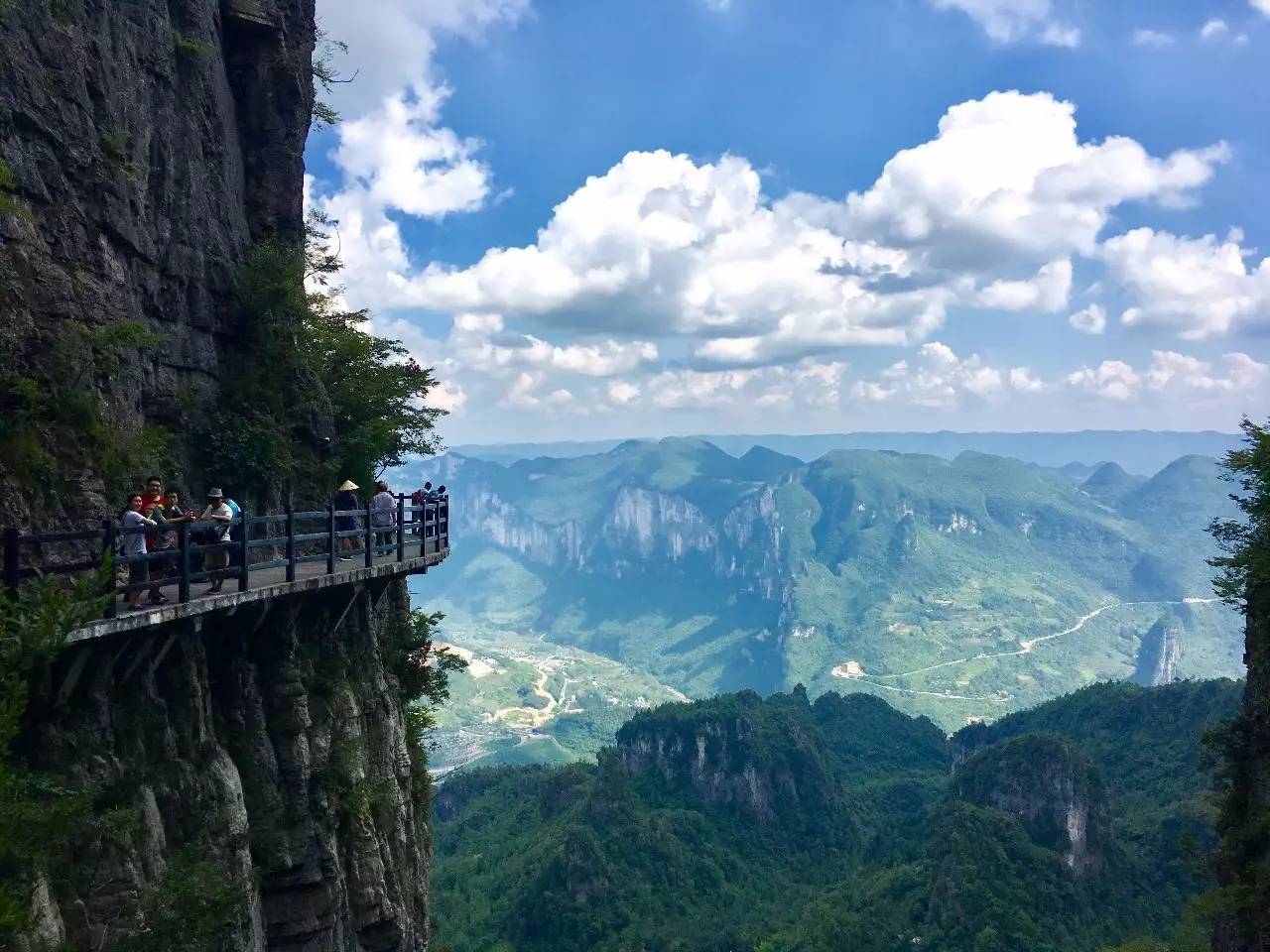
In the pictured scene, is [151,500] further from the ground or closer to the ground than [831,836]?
further from the ground

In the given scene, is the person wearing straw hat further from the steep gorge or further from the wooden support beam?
the wooden support beam

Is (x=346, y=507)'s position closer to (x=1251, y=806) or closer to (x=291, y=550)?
(x=291, y=550)

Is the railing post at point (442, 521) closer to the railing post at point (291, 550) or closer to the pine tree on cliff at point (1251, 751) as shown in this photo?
the railing post at point (291, 550)

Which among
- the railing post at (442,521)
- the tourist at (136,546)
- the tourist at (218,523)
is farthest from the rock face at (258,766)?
the railing post at (442,521)

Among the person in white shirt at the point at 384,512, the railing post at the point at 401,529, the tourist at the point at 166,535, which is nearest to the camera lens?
the tourist at the point at 166,535

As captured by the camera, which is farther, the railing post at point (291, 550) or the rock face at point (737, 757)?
the rock face at point (737, 757)

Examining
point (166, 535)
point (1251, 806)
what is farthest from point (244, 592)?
point (1251, 806)

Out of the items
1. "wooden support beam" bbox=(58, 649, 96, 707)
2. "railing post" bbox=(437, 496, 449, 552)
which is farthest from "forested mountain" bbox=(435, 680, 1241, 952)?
"wooden support beam" bbox=(58, 649, 96, 707)

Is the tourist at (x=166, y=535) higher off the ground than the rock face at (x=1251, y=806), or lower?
higher
